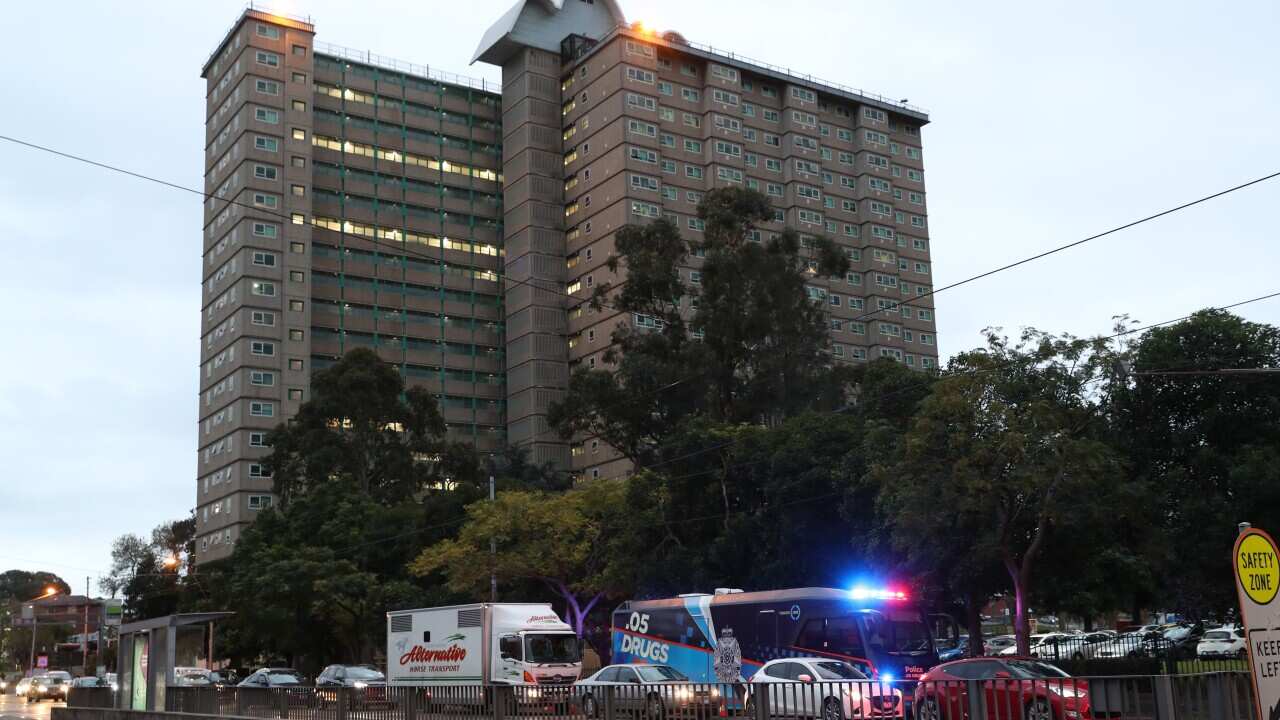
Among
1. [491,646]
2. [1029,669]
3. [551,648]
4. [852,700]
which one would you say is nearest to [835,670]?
[1029,669]

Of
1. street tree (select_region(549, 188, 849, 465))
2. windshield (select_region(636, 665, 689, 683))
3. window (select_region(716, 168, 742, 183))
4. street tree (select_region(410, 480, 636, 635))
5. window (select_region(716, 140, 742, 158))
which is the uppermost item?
A: window (select_region(716, 140, 742, 158))

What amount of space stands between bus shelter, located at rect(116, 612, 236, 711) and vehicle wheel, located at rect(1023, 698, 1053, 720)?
22.6 metres

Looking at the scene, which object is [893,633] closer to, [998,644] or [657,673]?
[657,673]

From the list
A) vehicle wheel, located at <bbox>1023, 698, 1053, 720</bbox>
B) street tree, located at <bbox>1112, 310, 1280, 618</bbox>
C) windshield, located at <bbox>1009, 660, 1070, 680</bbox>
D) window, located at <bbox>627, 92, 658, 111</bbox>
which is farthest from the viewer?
window, located at <bbox>627, 92, 658, 111</bbox>

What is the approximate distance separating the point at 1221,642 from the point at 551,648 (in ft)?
121

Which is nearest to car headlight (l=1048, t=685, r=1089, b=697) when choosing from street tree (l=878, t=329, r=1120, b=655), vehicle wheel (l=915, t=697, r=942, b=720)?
vehicle wheel (l=915, t=697, r=942, b=720)

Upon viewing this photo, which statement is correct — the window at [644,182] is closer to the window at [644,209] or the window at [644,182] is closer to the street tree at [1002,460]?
the window at [644,209]

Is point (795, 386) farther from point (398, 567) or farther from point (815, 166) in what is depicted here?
point (815, 166)

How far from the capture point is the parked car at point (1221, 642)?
56.0 m

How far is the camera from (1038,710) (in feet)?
55.8

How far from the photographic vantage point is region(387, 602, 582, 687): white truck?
38844 mm

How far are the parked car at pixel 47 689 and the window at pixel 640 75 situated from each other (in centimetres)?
6876

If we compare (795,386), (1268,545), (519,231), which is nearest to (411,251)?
(519,231)

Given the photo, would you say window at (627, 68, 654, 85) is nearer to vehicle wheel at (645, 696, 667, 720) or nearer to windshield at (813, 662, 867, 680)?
windshield at (813, 662, 867, 680)
